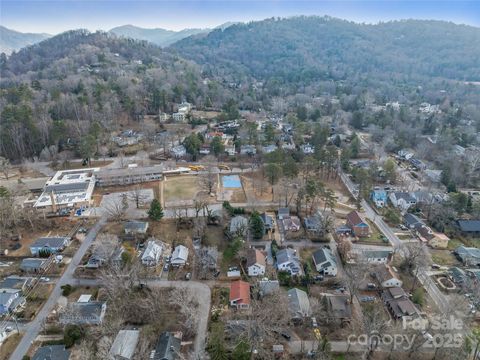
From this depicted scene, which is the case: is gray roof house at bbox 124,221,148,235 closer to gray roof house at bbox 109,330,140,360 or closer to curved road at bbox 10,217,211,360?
curved road at bbox 10,217,211,360

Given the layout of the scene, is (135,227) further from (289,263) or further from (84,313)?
(289,263)

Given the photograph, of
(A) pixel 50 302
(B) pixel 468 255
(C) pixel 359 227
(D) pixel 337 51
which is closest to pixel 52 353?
(A) pixel 50 302

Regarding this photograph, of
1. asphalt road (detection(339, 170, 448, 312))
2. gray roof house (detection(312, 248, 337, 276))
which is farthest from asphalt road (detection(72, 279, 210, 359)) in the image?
asphalt road (detection(339, 170, 448, 312))

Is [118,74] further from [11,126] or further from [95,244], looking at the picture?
[95,244]

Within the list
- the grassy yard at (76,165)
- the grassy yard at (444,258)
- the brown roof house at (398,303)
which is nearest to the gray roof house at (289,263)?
the brown roof house at (398,303)

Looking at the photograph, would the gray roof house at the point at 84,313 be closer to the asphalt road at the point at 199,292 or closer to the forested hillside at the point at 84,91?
the asphalt road at the point at 199,292
